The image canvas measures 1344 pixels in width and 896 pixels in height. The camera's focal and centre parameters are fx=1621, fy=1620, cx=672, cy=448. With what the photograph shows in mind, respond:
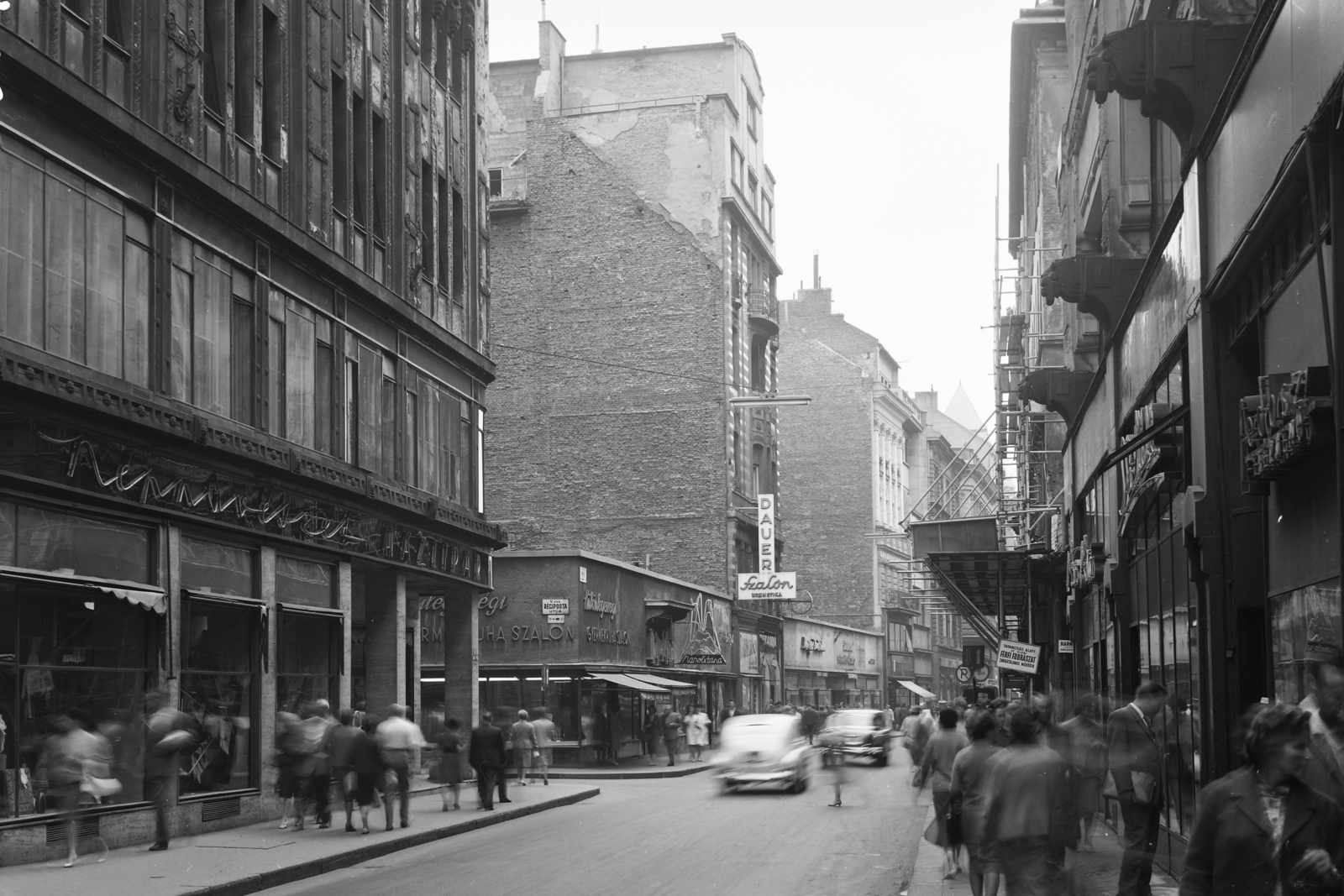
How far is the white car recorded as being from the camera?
31.9 metres

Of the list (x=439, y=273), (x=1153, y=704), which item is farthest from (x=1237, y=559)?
(x=439, y=273)

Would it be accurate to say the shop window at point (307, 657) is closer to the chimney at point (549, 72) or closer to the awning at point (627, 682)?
the awning at point (627, 682)

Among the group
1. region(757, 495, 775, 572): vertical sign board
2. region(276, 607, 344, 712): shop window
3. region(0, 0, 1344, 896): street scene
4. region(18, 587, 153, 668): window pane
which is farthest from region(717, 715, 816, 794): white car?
region(757, 495, 775, 572): vertical sign board

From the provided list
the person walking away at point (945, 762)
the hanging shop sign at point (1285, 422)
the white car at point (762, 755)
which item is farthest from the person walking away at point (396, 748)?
the hanging shop sign at point (1285, 422)

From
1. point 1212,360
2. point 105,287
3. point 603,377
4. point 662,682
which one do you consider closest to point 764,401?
point 603,377

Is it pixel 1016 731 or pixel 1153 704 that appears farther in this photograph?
pixel 1153 704

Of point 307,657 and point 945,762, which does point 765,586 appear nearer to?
point 307,657

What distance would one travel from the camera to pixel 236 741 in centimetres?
2377

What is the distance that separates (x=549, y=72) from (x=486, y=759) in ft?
134

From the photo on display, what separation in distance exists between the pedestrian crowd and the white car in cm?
1357

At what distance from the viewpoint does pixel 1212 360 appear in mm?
13898

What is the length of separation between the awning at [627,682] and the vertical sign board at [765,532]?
16.4 meters

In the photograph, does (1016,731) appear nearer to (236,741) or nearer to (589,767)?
(236,741)

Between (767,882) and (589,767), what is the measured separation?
2769cm
